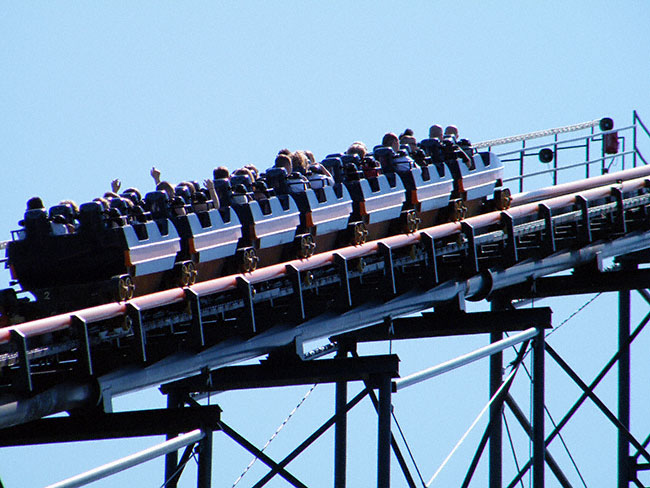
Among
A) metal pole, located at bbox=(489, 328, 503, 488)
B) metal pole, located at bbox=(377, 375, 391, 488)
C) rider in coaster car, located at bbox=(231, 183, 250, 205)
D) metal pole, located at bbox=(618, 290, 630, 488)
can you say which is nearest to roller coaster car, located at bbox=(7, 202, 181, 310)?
rider in coaster car, located at bbox=(231, 183, 250, 205)

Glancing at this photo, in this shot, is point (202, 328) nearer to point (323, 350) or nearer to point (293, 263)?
point (293, 263)

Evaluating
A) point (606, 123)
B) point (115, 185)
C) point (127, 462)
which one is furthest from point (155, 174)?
point (606, 123)

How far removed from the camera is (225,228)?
1165 cm

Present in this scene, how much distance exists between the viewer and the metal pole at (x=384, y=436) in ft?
38.4

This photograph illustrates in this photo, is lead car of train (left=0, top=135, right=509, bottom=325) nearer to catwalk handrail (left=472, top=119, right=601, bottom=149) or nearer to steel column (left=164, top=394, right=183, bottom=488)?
steel column (left=164, top=394, right=183, bottom=488)

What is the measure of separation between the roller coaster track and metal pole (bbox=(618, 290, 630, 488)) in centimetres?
123

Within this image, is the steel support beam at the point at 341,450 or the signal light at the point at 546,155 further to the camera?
the signal light at the point at 546,155

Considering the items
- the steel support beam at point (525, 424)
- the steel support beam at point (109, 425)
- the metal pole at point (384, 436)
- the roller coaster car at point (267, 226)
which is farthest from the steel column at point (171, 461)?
the steel support beam at point (525, 424)

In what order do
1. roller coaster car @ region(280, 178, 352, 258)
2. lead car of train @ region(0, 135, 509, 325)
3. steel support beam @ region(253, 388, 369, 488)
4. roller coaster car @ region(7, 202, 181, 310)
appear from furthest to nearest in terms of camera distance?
roller coaster car @ region(280, 178, 352, 258)
steel support beam @ region(253, 388, 369, 488)
lead car of train @ region(0, 135, 509, 325)
roller coaster car @ region(7, 202, 181, 310)

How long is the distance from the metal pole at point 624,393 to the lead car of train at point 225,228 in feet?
8.24

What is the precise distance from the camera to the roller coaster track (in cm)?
961

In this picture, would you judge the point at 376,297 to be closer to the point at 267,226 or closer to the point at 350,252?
the point at 350,252

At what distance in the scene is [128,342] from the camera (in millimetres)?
11109

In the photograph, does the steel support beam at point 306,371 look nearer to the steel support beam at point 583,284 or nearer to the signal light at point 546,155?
the steel support beam at point 583,284
